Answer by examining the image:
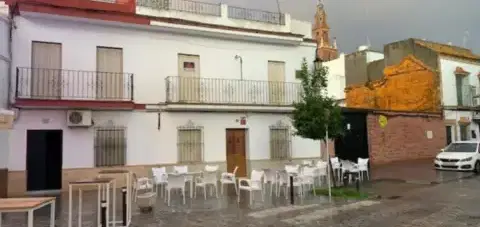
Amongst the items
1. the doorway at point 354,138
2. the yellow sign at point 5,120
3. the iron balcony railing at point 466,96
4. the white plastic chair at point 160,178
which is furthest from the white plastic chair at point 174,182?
the iron balcony railing at point 466,96

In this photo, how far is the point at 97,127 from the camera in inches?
592

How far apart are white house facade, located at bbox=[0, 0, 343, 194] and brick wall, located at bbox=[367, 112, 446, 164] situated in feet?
16.3

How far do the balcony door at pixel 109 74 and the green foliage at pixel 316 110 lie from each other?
6.97m

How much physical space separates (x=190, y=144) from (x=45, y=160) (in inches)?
222

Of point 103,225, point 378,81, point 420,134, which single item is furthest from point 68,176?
point 378,81

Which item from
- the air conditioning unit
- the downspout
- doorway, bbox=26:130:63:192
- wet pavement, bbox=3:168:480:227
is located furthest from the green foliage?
the downspout

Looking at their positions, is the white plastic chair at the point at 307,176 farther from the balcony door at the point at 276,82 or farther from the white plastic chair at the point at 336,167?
the balcony door at the point at 276,82

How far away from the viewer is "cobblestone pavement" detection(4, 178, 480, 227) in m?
8.55

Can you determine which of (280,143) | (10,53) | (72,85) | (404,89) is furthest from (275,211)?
(404,89)

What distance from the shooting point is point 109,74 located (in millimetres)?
15508

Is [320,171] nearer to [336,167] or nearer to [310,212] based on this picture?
[336,167]

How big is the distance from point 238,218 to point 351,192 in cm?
486

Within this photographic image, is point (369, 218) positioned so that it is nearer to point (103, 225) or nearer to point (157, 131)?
point (103, 225)

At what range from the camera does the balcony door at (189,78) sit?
16.7 m
